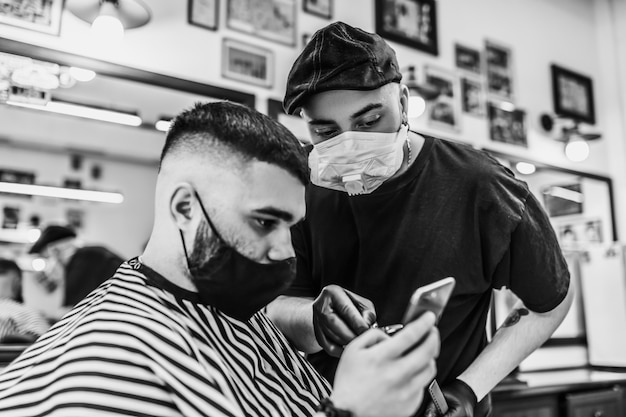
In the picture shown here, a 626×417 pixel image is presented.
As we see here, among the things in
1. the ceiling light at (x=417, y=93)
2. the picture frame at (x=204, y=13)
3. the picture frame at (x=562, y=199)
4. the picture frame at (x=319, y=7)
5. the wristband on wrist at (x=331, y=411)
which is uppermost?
the picture frame at (x=319, y=7)

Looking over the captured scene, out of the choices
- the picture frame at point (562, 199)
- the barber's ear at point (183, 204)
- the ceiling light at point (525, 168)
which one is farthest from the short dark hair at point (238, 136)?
the picture frame at point (562, 199)

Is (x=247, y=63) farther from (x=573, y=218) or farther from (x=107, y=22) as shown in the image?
(x=573, y=218)

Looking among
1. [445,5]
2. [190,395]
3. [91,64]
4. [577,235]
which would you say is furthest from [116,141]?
[577,235]

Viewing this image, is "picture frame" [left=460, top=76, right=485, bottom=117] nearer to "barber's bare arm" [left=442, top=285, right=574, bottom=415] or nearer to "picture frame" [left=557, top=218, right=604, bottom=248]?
"picture frame" [left=557, top=218, right=604, bottom=248]

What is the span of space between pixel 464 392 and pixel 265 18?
86.8 inches

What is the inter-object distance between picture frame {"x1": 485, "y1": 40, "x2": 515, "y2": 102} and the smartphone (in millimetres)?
3365

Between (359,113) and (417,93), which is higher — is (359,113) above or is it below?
below

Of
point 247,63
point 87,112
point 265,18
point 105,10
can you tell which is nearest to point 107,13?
point 105,10

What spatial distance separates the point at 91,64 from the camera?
2.37m

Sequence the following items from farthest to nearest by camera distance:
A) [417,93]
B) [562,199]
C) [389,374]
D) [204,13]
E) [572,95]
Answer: [572,95]
[562,199]
[417,93]
[204,13]
[389,374]

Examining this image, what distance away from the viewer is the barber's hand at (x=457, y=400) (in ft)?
4.24

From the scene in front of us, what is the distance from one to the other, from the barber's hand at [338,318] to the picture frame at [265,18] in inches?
78.8

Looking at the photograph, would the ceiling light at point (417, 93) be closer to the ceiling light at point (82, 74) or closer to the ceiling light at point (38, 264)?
the ceiling light at point (82, 74)

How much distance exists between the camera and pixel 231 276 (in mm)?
1081
